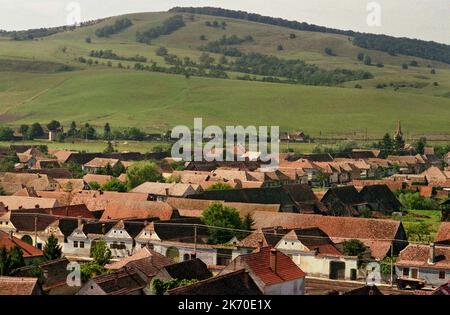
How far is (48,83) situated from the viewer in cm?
15362

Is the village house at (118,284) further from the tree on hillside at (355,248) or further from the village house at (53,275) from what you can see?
the tree on hillside at (355,248)

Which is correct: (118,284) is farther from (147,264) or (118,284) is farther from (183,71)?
(183,71)

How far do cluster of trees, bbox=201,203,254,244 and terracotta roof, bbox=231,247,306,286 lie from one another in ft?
41.3

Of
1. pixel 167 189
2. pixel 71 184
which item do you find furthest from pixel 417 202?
pixel 71 184

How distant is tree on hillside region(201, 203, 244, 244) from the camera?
36.5 meters

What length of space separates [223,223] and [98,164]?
4516 cm

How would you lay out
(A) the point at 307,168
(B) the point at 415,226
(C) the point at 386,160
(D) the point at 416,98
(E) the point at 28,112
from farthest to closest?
1. (D) the point at 416,98
2. (E) the point at 28,112
3. (C) the point at 386,160
4. (A) the point at 307,168
5. (B) the point at 415,226

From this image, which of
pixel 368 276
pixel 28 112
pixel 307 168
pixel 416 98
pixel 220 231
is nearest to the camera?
pixel 368 276

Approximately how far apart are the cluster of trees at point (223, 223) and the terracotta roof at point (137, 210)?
12.2ft

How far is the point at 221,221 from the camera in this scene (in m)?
38.0
